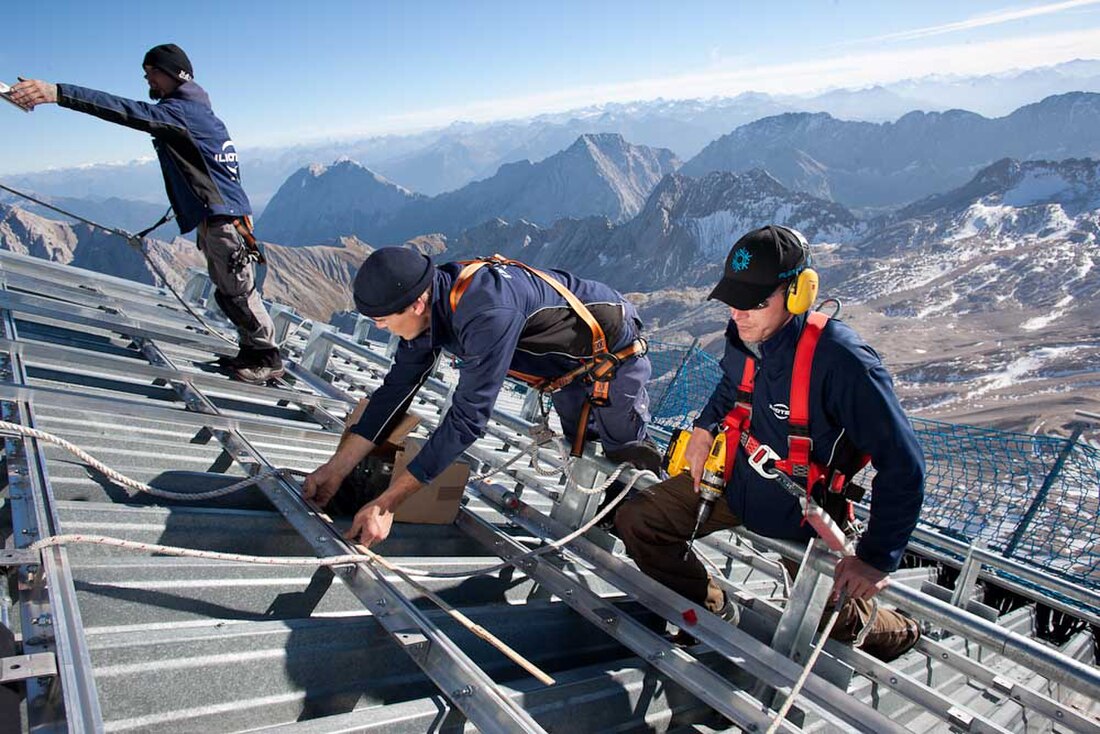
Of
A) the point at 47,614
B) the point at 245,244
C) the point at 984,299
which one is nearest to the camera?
the point at 47,614

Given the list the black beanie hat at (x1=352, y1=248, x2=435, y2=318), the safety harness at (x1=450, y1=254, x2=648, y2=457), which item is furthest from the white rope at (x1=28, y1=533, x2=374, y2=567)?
the safety harness at (x1=450, y1=254, x2=648, y2=457)

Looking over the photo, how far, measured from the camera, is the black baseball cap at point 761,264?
11.2ft

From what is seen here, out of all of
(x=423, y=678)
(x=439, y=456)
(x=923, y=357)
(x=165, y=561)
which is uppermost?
(x=439, y=456)

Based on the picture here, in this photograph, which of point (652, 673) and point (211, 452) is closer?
point (652, 673)

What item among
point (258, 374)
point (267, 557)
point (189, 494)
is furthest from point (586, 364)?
point (258, 374)

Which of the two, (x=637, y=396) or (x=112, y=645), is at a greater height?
(x=637, y=396)

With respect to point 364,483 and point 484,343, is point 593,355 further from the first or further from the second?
point 364,483

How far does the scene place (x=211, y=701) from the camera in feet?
9.12

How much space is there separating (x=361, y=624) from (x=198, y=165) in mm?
4754

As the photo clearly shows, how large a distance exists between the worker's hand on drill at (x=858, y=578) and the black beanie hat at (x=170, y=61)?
6430 millimetres

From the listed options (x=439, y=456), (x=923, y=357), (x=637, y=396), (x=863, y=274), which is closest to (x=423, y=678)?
(x=439, y=456)

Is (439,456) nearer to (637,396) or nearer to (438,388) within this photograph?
(637,396)

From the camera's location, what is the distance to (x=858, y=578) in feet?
10.2

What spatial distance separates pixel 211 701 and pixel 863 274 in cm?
17907
